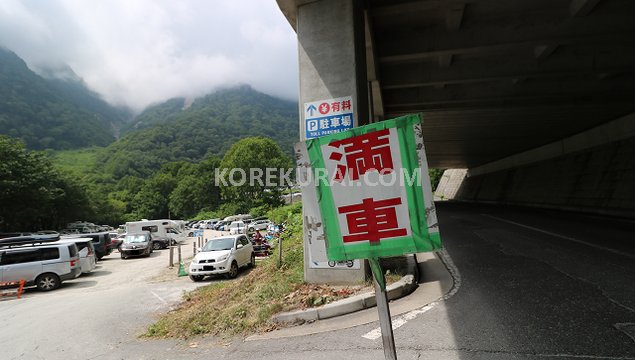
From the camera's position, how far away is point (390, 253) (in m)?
2.47

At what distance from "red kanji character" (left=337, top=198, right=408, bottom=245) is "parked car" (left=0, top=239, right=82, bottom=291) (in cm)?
1586

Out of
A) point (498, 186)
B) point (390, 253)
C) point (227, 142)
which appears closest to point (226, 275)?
point (390, 253)

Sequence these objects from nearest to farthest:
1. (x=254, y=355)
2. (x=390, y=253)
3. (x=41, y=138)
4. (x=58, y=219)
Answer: (x=390, y=253) → (x=254, y=355) → (x=58, y=219) → (x=41, y=138)

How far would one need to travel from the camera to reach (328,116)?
22.2 ft

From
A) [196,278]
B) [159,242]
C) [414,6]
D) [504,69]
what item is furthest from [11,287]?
[504,69]

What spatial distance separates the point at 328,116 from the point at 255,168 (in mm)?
47885

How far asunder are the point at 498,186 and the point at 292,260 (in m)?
31.1

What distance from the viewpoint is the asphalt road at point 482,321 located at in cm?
384

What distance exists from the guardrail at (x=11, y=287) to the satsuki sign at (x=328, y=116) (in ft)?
43.2

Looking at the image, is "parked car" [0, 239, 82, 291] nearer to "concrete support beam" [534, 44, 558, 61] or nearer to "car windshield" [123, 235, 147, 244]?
"car windshield" [123, 235, 147, 244]

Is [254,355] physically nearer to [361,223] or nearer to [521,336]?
[361,223]

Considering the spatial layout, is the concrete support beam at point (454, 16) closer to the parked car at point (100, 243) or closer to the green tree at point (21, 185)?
the parked car at point (100, 243)

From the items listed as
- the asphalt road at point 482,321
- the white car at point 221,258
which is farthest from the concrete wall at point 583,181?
the white car at point 221,258

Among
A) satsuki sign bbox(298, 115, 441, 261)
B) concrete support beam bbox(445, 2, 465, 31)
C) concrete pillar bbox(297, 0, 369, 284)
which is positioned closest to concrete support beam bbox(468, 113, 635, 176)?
concrete support beam bbox(445, 2, 465, 31)
